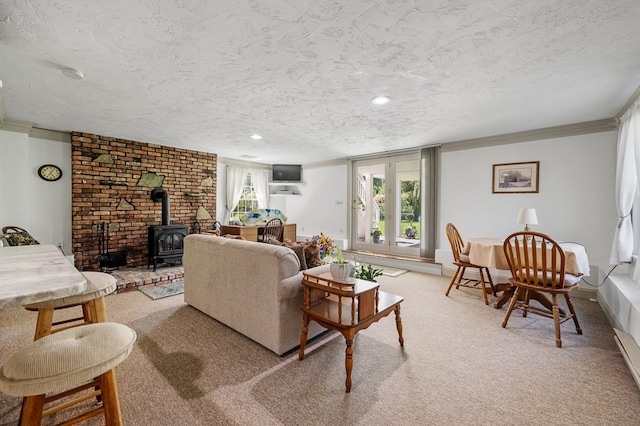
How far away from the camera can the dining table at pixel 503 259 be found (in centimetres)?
275

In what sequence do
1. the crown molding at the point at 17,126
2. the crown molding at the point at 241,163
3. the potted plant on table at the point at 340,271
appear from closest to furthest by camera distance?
the potted plant on table at the point at 340,271 → the crown molding at the point at 17,126 → the crown molding at the point at 241,163

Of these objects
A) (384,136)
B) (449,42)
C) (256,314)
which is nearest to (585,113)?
(384,136)

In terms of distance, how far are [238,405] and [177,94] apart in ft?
9.18

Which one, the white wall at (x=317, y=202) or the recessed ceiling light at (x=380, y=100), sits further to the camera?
the white wall at (x=317, y=202)

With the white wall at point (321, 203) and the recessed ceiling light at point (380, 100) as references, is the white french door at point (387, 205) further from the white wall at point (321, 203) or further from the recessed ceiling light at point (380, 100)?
the recessed ceiling light at point (380, 100)

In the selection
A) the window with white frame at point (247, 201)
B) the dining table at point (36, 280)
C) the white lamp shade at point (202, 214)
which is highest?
the window with white frame at point (247, 201)

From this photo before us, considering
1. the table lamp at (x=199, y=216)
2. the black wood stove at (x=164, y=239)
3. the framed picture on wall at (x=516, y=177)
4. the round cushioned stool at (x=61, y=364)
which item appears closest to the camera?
the round cushioned stool at (x=61, y=364)

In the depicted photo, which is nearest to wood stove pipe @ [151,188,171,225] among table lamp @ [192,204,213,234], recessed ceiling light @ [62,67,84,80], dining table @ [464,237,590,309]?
table lamp @ [192,204,213,234]

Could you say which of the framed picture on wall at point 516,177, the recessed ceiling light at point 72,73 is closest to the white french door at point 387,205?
the framed picture on wall at point 516,177

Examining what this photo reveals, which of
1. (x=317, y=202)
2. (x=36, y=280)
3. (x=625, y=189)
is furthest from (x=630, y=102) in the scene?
(x=317, y=202)

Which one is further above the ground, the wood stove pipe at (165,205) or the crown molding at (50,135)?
the crown molding at (50,135)

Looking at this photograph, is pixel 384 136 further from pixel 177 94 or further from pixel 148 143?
pixel 148 143

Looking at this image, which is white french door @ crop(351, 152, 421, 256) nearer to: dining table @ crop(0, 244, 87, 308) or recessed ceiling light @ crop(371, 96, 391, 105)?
recessed ceiling light @ crop(371, 96, 391, 105)

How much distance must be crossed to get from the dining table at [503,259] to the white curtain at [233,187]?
16.1ft
